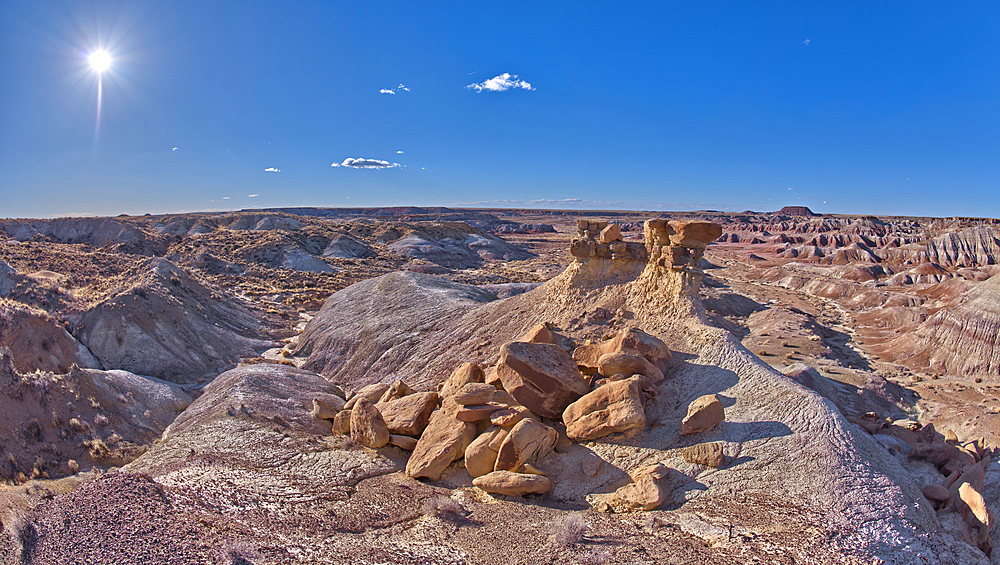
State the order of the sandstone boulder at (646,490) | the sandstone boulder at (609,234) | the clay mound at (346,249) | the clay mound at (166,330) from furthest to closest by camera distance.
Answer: the clay mound at (346,249)
the clay mound at (166,330)
the sandstone boulder at (609,234)
the sandstone boulder at (646,490)

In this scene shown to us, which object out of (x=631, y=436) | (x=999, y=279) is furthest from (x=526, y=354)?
(x=999, y=279)

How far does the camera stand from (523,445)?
254 inches

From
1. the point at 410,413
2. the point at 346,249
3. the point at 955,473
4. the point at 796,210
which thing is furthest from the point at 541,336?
the point at 796,210

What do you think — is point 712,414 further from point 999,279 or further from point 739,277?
point 739,277

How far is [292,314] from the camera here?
27.3 m

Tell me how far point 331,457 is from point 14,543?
11.8 feet

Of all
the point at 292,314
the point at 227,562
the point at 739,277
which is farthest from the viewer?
the point at 739,277

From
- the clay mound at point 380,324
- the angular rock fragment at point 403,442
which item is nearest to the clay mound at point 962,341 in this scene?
the clay mound at point 380,324

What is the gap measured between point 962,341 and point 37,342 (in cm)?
3692

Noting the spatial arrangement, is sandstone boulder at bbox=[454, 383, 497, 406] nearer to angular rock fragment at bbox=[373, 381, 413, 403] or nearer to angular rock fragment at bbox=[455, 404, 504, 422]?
angular rock fragment at bbox=[455, 404, 504, 422]

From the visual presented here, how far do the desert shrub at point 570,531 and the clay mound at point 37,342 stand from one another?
15.7 metres

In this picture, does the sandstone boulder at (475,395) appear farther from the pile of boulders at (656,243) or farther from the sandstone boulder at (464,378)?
the pile of boulders at (656,243)

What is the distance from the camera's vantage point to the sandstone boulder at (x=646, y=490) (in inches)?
214

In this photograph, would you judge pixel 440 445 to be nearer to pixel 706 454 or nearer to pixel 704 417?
pixel 706 454
